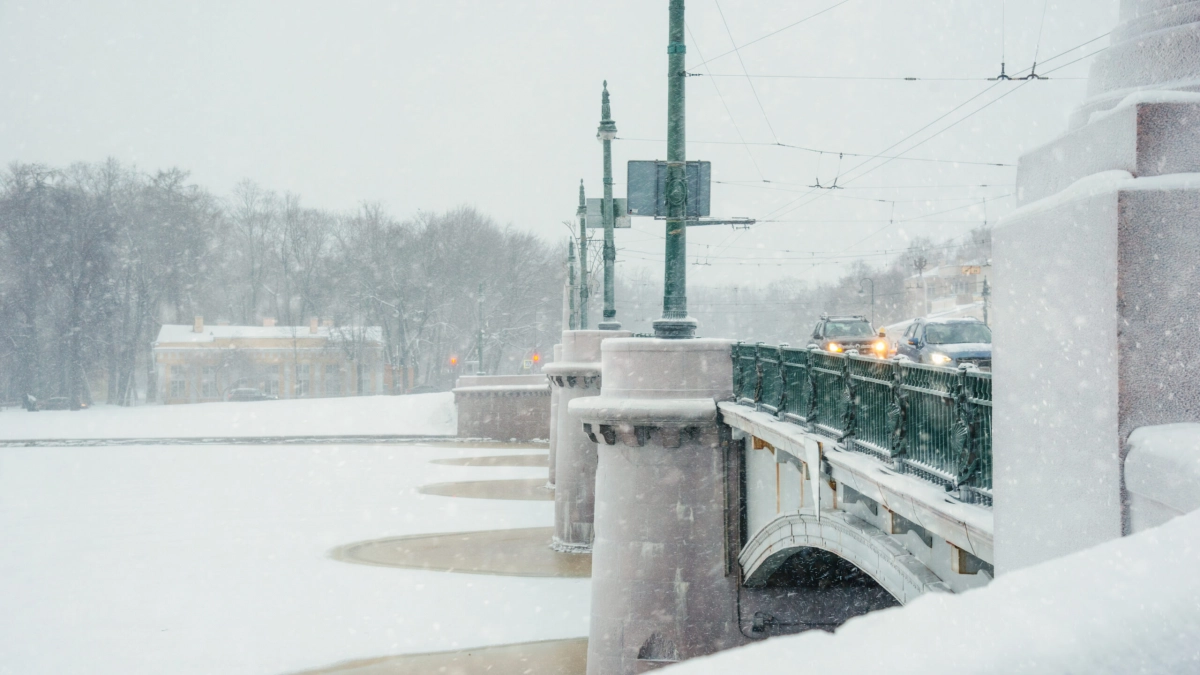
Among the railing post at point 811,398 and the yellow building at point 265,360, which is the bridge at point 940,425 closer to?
the railing post at point 811,398

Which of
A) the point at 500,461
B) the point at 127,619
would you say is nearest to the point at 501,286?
the point at 500,461

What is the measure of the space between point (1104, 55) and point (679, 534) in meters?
8.91

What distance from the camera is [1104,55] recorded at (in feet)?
11.1

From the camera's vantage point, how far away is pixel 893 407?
6.62 meters

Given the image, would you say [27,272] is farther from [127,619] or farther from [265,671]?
[265,671]

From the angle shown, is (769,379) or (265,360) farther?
(265,360)

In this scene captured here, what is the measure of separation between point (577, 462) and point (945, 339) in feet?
28.5

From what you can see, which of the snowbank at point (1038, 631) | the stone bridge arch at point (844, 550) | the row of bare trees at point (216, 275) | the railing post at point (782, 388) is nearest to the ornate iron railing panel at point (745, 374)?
the railing post at point (782, 388)

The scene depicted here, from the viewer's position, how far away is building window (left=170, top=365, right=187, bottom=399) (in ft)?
244

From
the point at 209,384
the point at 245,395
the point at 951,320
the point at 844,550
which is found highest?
the point at 951,320

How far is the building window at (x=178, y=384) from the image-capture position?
7444 centimetres

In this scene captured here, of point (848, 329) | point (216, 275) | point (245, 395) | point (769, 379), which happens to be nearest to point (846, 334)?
point (848, 329)

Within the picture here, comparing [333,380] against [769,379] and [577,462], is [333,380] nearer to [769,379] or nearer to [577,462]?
[577,462]

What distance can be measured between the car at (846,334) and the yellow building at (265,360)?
57335mm
